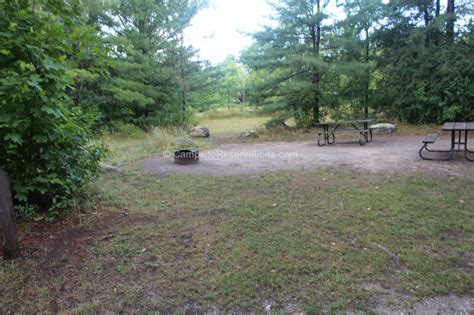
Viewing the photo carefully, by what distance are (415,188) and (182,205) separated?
8.91 feet

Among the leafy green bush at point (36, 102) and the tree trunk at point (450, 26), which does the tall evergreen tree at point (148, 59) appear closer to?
the leafy green bush at point (36, 102)

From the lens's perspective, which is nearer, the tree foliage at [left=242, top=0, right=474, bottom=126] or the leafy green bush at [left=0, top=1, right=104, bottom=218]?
the leafy green bush at [left=0, top=1, right=104, bottom=218]

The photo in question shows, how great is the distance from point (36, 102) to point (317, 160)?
4.46 meters

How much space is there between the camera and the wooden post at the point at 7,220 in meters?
2.05

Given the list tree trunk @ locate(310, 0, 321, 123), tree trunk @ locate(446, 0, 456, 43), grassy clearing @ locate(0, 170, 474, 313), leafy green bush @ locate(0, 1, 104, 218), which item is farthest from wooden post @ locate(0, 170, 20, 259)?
tree trunk @ locate(446, 0, 456, 43)

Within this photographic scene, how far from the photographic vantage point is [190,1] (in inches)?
502

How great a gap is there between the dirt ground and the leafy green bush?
2.21 metres

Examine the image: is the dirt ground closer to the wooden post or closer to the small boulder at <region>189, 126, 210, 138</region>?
the small boulder at <region>189, 126, 210, 138</region>

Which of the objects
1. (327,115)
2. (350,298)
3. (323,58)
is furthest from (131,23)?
(350,298)

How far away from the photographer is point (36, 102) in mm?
2279

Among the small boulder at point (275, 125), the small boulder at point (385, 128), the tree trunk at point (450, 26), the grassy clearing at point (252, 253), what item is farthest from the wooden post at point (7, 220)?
the tree trunk at point (450, 26)

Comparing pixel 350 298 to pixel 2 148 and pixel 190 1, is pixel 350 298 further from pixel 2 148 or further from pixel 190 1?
pixel 190 1

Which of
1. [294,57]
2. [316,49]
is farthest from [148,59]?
[316,49]

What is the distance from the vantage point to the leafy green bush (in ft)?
7.11
